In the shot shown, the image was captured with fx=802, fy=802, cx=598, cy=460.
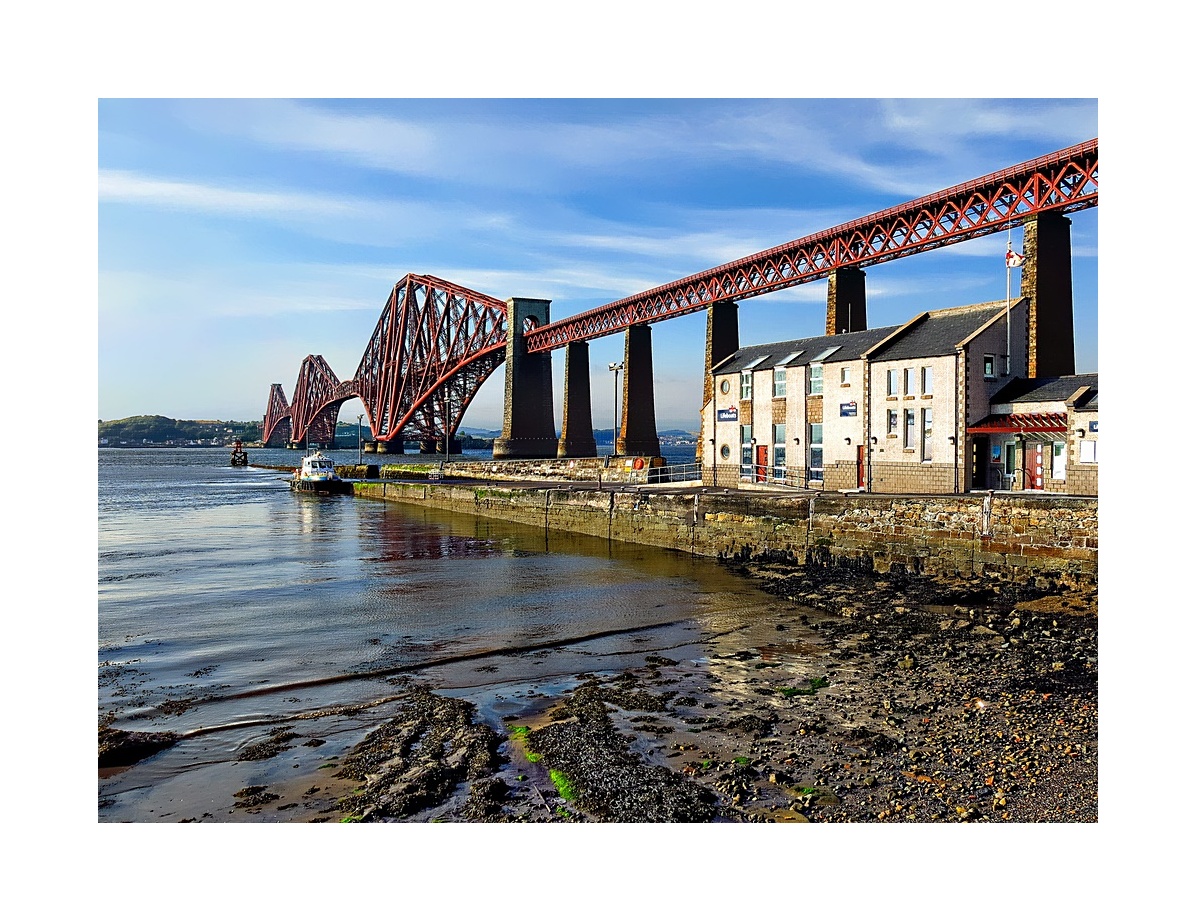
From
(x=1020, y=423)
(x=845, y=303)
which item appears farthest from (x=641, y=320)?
(x=1020, y=423)

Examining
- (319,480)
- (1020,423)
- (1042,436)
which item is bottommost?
(319,480)

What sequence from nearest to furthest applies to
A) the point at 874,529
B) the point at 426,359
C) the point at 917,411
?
the point at 874,529 → the point at 917,411 → the point at 426,359

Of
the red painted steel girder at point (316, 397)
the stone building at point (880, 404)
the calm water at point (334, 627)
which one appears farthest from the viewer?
the red painted steel girder at point (316, 397)

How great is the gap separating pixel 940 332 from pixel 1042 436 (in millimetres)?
5965

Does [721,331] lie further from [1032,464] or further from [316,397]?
[316,397]

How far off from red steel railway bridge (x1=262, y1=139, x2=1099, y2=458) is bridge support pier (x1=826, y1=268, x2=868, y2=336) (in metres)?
0.08

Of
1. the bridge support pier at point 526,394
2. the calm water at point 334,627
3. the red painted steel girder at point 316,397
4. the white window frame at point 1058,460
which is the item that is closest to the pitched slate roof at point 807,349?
the white window frame at point 1058,460

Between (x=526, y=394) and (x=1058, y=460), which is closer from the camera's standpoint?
(x=1058, y=460)

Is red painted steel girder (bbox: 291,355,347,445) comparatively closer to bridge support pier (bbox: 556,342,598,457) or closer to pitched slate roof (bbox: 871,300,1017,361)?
bridge support pier (bbox: 556,342,598,457)

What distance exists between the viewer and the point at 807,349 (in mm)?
35625

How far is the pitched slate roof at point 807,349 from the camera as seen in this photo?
32781 mm

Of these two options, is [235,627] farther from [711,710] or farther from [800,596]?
[800,596]

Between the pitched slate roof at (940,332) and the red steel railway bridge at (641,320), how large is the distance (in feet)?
13.2

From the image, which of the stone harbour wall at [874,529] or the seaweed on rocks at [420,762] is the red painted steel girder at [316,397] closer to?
the stone harbour wall at [874,529]
